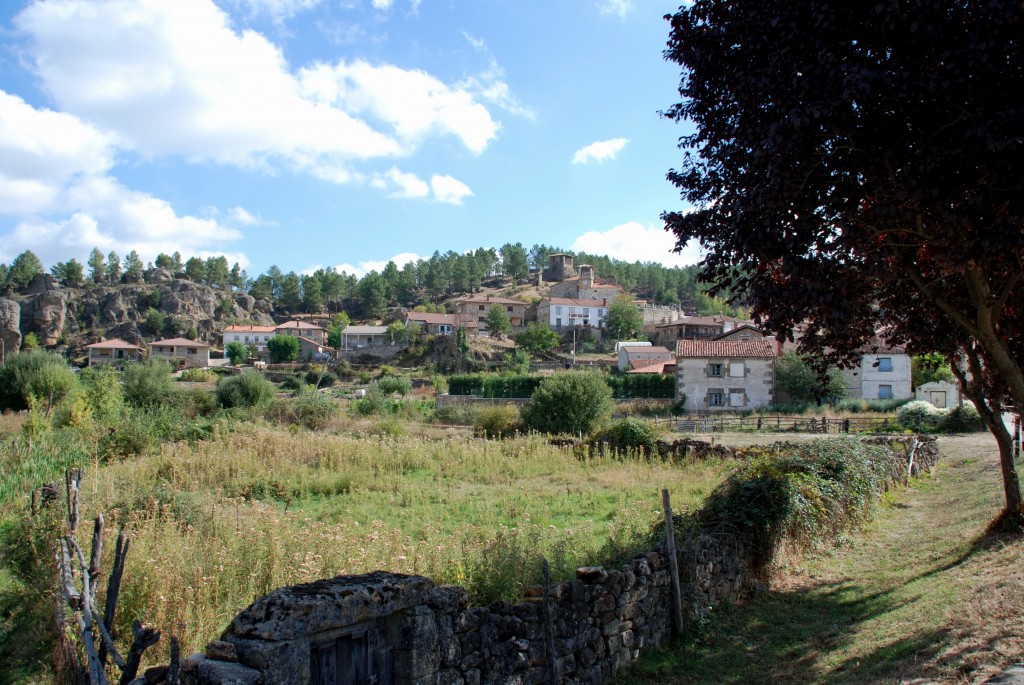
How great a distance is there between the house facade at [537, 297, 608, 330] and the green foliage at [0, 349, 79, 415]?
301 ft

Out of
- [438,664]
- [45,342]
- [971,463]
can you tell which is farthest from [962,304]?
[45,342]

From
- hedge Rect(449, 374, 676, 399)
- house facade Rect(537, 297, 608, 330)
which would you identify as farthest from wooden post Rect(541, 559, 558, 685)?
house facade Rect(537, 297, 608, 330)

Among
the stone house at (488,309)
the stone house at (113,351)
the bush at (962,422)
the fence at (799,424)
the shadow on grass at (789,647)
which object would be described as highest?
the stone house at (488,309)

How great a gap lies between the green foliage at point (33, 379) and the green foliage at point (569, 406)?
18339mm

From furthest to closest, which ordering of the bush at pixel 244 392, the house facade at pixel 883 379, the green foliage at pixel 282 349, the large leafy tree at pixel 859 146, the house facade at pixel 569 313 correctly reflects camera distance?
1. the house facade at pixel 569 313
2. the green foliage at pixel 282 349
3. the house facade at pixel 883 379
4. the bush at pixel 244 392
5. the large leafy tree at pixel 859 146

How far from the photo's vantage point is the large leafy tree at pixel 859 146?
7.29 meters

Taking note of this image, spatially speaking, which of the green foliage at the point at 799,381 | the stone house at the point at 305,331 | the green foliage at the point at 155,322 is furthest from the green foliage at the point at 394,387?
the green foliage at the point at 155,322

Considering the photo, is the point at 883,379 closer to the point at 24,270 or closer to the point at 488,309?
the point at 488,309

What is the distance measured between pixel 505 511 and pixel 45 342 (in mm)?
130941

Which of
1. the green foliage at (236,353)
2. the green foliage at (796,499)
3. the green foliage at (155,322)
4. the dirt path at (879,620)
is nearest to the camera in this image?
the dirt path at (879,620)

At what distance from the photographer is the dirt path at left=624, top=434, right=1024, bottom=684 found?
6.75 metres

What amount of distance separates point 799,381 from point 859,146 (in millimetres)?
45913

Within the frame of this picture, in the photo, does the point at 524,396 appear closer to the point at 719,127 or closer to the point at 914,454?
the point at 914,454

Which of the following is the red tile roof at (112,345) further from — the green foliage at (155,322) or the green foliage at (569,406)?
the green foliage at (569,406)
